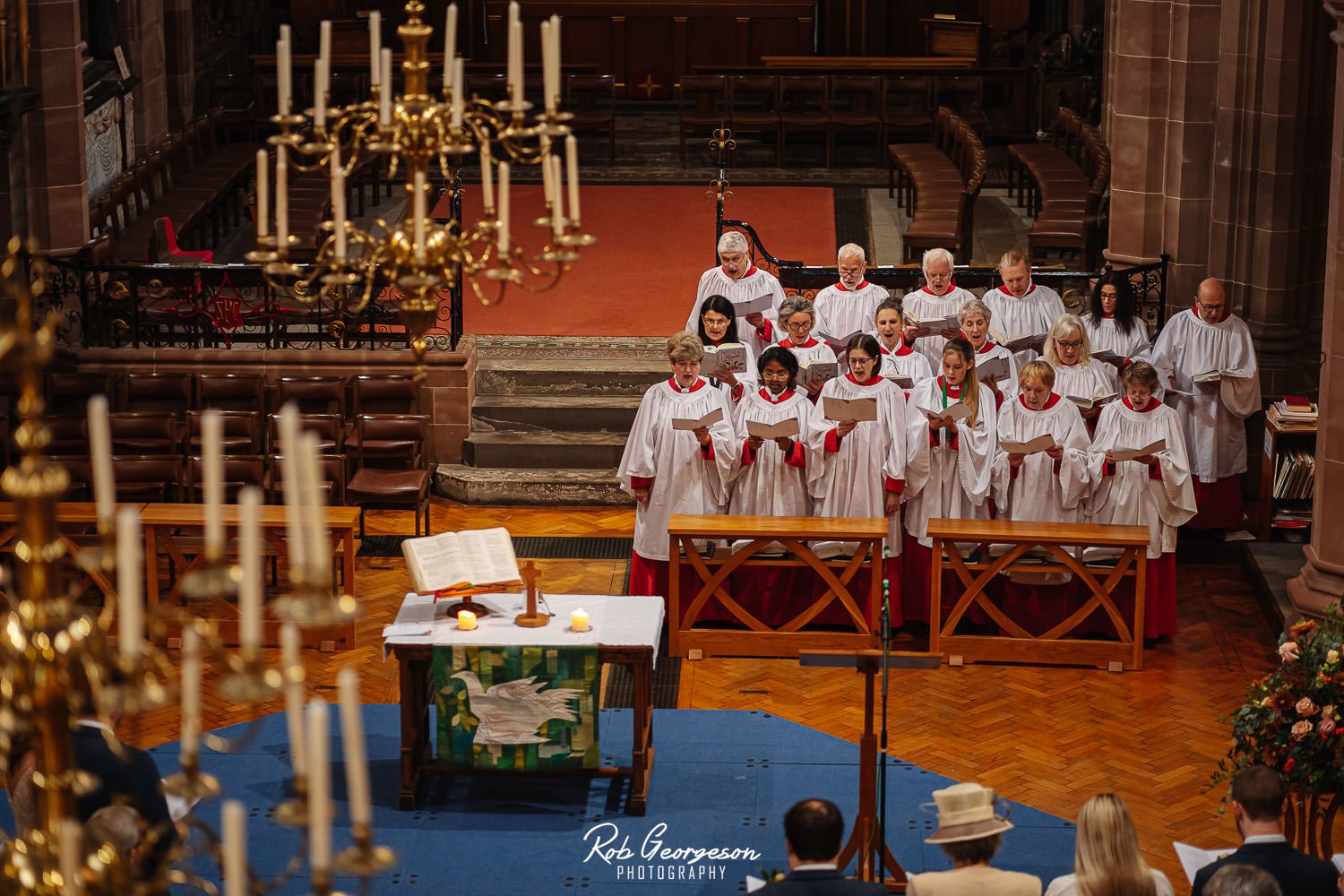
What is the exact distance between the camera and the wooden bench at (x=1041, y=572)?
1016 cm

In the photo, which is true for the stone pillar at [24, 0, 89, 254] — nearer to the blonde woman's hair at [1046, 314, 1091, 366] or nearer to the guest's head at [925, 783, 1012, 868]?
the blonde woman's hair at [1046, 314, 1091, 366]

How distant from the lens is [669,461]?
35.4 ft

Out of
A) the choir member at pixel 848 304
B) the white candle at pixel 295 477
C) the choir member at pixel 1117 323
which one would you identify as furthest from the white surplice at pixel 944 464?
the white candle at pixel 295 477

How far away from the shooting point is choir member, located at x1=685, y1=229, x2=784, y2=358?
40.8 feet

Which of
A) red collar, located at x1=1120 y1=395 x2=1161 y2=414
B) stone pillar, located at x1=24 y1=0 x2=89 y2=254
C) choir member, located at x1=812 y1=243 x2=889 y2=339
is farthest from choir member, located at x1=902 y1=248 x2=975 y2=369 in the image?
stone pillar, located at x1=24 y1=0 x2=89 y2=254

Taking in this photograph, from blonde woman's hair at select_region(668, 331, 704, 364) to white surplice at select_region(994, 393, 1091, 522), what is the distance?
1902mm

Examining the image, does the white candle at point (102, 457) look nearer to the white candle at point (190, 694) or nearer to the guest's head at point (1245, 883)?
the white candle at point (190, 694)

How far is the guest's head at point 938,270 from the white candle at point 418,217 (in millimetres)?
7321

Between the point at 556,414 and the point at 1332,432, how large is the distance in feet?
19.4

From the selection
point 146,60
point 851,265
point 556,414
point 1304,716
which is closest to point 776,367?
point 851,265

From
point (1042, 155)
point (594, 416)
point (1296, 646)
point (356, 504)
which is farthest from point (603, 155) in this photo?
point (1296, 646)

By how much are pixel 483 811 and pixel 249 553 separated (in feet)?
20.0

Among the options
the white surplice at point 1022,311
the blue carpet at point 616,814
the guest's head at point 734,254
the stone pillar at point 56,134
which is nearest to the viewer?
the blue carpet at point 616,814

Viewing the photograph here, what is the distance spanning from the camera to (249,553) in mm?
2889
